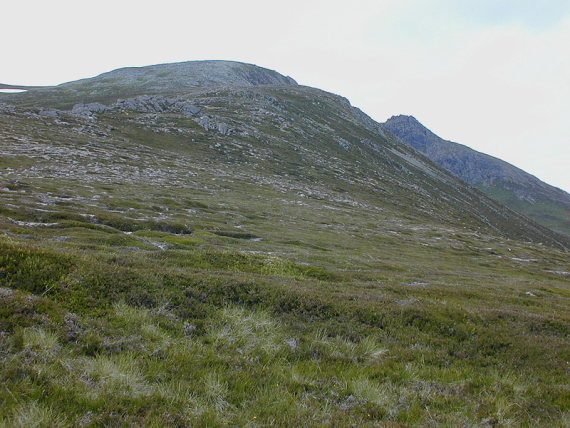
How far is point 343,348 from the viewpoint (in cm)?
1227

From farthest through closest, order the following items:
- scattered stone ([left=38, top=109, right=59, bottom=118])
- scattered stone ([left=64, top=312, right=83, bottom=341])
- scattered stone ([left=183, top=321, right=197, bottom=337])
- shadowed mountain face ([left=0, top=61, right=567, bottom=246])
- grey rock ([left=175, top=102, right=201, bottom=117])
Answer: grey rock ([left=175, top=102, right=201, bottom=117]) → scattered stone ([left=38, top=109, right=59, bottom=118]) → shadowed mountain face ([left=0, top=61, right=567, bottom=246]) → scattered stone ([left=183, top=321, right=197, bottom=337]) → scattered stone ([left=64, top=312, right=83, bottom=341])

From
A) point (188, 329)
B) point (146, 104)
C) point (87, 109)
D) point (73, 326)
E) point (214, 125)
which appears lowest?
point (188, 329)

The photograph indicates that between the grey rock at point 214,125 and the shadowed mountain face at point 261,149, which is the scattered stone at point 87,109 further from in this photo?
the grey rock at point 214,125

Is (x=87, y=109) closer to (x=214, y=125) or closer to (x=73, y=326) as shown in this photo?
(x=214, y=125)

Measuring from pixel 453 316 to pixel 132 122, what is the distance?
443 ft

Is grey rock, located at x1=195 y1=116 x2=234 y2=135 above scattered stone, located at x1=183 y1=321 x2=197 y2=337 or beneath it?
above

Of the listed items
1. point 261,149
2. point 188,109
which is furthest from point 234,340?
point 188,109

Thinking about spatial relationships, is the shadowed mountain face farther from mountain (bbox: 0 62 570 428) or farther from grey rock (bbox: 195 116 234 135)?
mountain (bbox: 0 62 570 428)

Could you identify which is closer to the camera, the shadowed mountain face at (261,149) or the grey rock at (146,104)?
the shadowed mountain face at (261,149)

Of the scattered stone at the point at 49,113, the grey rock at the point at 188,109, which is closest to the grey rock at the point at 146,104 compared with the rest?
the grey rock at the point at 188,109

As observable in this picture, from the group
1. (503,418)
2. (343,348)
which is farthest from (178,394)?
(503,418)

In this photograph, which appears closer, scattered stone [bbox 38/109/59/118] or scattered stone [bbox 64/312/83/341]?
scattered stone [bbox 64/312/83/341]

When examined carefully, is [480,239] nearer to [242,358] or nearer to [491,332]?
[491,332]

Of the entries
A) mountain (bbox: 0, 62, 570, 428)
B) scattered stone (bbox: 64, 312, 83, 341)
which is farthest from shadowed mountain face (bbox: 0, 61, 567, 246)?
scattered stone (bbox: 64, 312, 83, 341)
